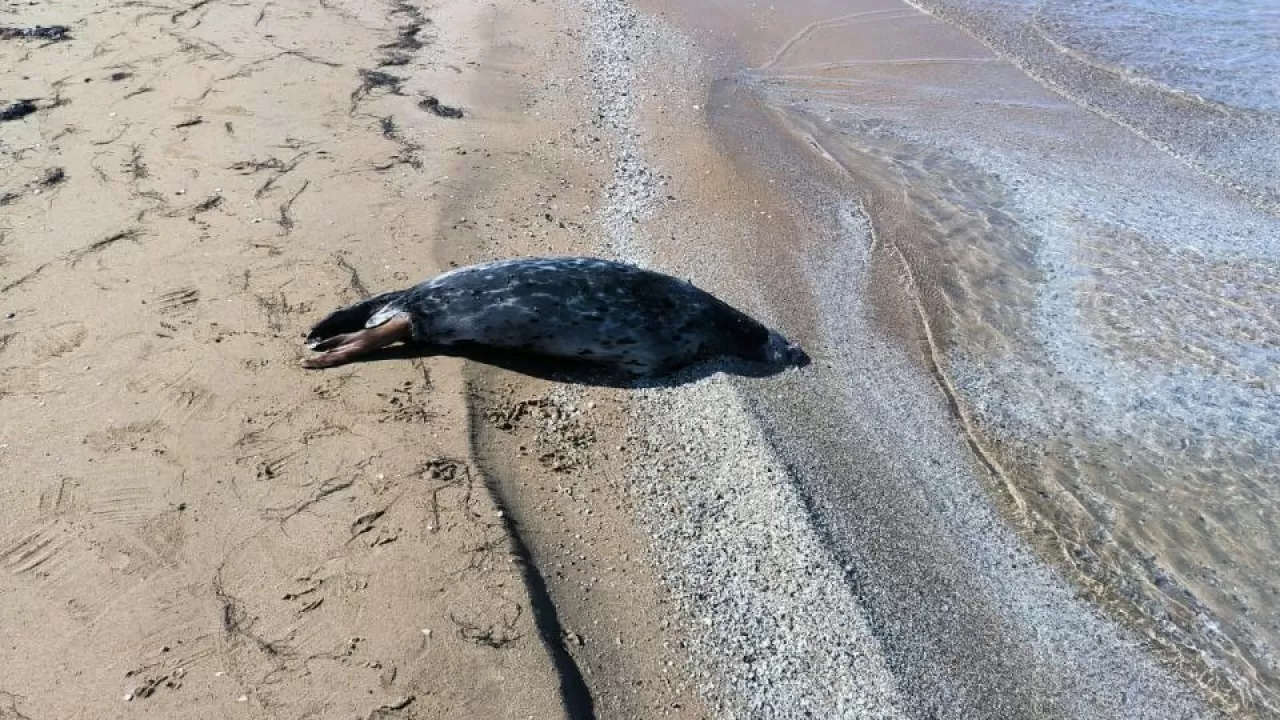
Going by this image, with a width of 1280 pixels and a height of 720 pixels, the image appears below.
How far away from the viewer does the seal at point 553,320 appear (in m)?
4.41

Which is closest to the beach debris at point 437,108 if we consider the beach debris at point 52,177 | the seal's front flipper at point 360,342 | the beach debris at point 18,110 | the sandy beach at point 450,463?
the sandy beach at point 450,463

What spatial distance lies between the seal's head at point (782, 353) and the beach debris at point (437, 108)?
349 centimetres

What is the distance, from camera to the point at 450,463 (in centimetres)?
370

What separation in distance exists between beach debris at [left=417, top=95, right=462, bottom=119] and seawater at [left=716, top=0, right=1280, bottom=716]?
2.79m

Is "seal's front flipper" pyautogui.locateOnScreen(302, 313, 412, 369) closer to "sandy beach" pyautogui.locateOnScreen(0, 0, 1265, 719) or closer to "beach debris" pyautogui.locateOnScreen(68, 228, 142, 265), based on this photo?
"sandy beach" pyautogui.locateOnScreen(0, 0, 1265, 719)

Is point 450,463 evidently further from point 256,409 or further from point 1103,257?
point 1103,257

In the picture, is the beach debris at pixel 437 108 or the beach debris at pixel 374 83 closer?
the beach debris at pixel 437 108

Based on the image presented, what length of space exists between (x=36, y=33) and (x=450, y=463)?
6.29 m

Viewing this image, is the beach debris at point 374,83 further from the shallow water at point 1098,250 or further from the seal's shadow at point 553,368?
the seal's shadow at point 553,368

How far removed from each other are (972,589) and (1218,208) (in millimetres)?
5018

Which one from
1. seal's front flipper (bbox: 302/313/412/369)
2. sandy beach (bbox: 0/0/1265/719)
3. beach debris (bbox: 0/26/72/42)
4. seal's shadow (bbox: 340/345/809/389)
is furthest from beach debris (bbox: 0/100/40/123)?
seal's shadow (bbox: 340/345/809/389)

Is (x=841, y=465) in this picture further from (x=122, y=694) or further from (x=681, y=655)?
(x=122, y=694)

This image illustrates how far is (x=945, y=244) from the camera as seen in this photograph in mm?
6129

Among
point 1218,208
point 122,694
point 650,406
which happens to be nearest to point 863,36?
point 1218,208
